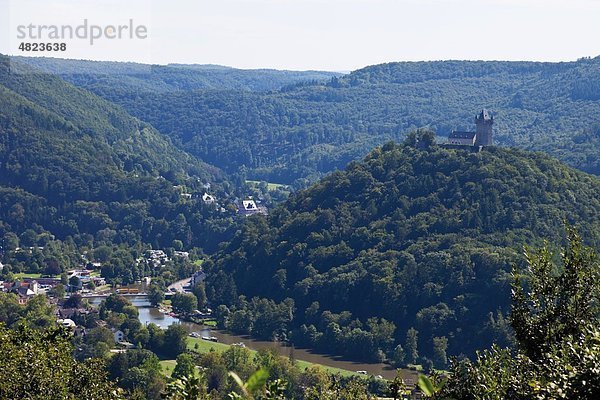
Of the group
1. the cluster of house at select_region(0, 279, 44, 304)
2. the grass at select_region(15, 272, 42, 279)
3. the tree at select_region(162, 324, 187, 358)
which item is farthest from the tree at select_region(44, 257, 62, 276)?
the tree at select_region(162, 324, 187, 358)

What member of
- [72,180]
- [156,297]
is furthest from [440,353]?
[72,180]

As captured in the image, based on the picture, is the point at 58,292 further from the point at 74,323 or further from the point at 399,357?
the point at 399,357

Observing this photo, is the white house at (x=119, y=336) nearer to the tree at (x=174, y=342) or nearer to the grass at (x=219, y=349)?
the tree at (x=174, y=342)

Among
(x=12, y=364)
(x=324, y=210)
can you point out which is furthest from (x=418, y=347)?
(x=12, y=364)

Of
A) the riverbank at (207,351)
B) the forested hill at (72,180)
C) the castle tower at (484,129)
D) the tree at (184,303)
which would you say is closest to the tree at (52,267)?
the forested hill at (72,180)

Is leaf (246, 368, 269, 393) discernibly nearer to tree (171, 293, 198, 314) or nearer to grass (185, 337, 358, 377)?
grass (185, 337, 358, 377)
